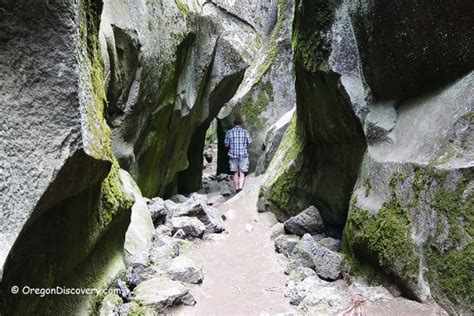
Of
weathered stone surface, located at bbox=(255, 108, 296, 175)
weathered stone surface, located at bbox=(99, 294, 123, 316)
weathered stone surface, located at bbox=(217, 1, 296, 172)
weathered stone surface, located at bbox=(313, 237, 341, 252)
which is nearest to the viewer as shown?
weathered stone surface, located at bbox=(99, 294, 123, 316)

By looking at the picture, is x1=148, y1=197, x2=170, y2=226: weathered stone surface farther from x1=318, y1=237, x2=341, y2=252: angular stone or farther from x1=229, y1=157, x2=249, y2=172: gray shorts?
x1=229, y1=157, x2=249, y2=172: gray shorts

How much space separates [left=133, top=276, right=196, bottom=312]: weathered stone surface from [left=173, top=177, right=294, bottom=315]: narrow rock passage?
0.10 meters

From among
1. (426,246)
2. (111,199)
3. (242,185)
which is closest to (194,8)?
(242,185)

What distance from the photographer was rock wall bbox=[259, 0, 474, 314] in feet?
12.3

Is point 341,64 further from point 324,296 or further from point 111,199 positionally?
point 111,199

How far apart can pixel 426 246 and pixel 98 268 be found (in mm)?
2997

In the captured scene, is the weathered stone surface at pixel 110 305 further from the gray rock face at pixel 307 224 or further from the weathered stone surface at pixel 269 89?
the weathered stone surface at pixel 269 89

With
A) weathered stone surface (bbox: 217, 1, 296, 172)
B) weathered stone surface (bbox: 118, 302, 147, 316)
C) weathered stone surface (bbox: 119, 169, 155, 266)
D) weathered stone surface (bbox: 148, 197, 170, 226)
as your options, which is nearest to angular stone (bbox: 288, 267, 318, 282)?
weathered stone surface (bbox: 119, 169, 155, 266)

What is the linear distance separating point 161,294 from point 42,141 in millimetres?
2129

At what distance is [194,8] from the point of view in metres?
11.9

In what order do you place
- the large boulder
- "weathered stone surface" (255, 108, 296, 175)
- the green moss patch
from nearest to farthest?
the green moss patch < the large boulder < "weathered stone surface" (255, 108, 296, 175)

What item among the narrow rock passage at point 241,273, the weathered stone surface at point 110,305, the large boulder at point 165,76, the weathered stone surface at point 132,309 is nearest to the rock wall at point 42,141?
the weathered stone surface at point 110,305

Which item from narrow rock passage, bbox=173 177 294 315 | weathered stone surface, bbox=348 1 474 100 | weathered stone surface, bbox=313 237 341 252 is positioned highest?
weathered stone surface, bbox=348 1 474 100

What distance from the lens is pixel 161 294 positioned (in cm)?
427
